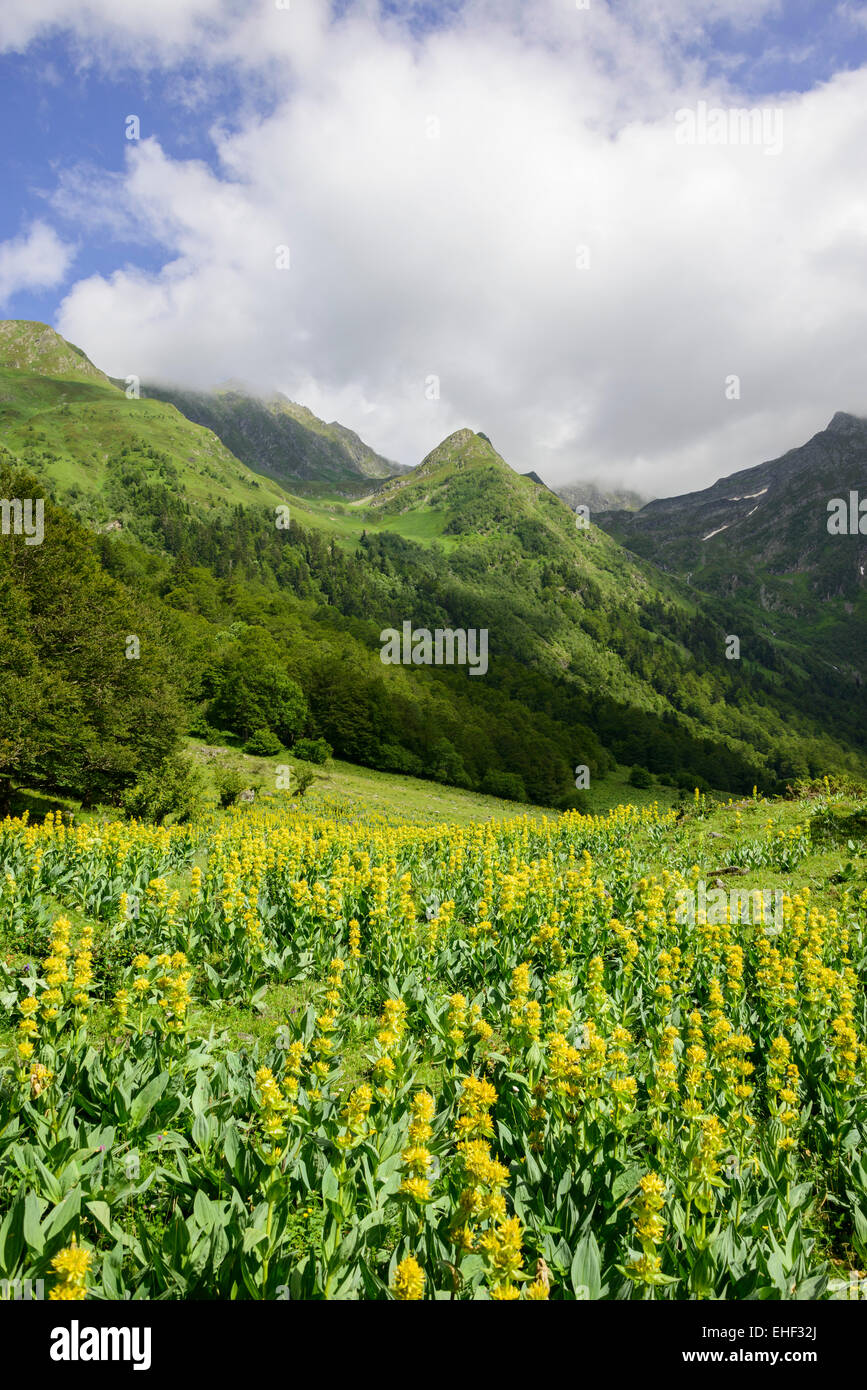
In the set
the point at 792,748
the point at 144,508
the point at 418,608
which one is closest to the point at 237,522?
the point at 144,508

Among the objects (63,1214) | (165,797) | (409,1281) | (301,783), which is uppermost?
(301,783)

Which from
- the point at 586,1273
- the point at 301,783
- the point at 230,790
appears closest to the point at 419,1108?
the point at 586,1273

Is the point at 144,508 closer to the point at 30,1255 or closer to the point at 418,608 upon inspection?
the point at 418,608

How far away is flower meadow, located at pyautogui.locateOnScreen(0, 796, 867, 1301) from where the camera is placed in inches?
139

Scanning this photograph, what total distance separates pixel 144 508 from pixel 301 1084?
199649mm

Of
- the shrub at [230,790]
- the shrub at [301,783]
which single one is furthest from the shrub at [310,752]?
the shrub at [230,790]

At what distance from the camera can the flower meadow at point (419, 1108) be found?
353 cm

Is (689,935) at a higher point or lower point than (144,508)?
lower

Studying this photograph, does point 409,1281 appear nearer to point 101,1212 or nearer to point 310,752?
point 101,1212

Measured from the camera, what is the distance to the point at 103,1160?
4422 millimetres

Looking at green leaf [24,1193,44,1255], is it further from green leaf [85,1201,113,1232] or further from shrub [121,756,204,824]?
shrub [121,756,204,824]

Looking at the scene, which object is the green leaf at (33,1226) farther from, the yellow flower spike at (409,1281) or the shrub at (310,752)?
the shrub at (310,752)

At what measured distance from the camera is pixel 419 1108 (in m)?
3.71

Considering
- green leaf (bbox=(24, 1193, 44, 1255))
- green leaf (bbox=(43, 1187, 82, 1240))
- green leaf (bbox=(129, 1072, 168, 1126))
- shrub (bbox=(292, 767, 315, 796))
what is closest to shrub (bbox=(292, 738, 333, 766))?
shrub (bbox=(292, 767, 315, 796))
